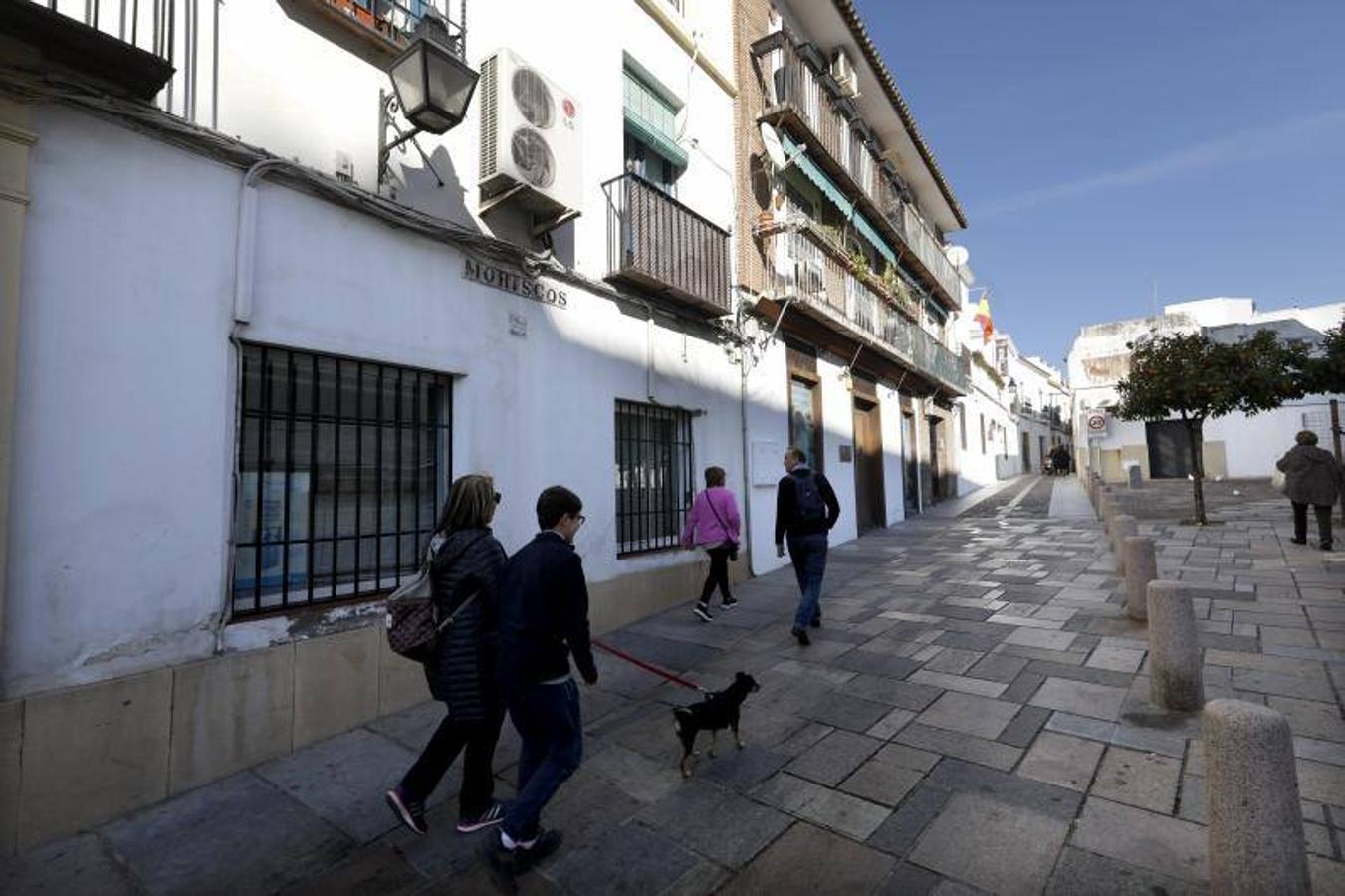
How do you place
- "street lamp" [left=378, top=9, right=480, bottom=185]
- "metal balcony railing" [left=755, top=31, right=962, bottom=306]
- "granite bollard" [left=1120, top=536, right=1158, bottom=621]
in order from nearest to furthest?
"street lamp" [left=378, top=9, right=480, bottom=185] → "granite bollard" [left=1120, top=536, right=1158, bottom=621] → "metal balcony railing" [left=755, top=31, right=962, bottom=306]

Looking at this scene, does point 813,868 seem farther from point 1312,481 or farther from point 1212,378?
point 1212,378

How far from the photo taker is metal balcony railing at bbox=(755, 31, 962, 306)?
10367 mm

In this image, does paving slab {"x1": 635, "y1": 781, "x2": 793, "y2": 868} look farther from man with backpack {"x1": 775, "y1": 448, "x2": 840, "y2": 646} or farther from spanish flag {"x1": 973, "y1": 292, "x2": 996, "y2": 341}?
spanish flag {"x1": 973, "y1": 292, "x2": 996, "y2": 341}

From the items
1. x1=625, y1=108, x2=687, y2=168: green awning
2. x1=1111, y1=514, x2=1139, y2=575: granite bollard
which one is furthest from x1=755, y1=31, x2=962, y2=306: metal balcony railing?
x1=1111, y1=514, x2=1139, y2=575: granite bollard

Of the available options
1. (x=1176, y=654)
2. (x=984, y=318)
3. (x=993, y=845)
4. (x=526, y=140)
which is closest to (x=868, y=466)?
(x=1176, y=654)

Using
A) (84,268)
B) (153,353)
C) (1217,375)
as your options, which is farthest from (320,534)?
(1217,375)

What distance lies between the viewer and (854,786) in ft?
10.9

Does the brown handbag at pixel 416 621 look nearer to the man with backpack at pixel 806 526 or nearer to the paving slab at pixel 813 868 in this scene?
the paving slab at pixel 813 868

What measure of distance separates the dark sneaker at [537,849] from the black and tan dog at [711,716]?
814 millimetres

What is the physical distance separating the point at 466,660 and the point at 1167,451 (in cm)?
3595

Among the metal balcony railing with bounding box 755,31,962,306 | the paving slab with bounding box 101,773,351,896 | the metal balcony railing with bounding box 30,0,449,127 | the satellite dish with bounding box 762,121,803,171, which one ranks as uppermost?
the metal balcony railing with bounding box 755,31,962,306

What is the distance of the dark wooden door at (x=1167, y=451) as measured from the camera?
29266 millimetres

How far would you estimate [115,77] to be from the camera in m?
3.34

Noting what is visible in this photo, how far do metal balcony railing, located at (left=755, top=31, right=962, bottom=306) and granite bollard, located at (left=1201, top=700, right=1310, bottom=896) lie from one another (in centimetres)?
1008
